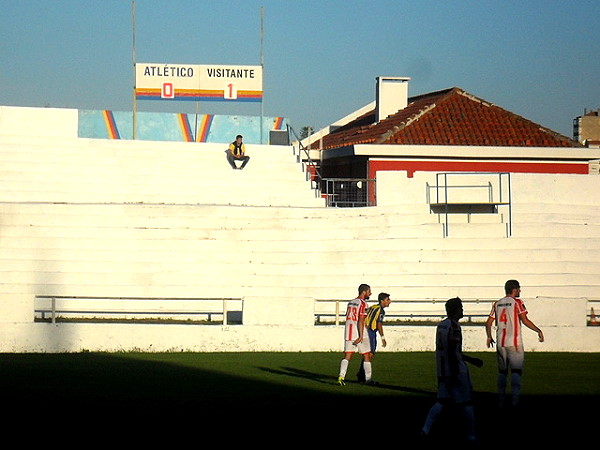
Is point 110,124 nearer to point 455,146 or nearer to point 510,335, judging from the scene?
point 455,146

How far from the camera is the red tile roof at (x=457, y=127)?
3599 centimetres

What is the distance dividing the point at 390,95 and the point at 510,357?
87.7ft

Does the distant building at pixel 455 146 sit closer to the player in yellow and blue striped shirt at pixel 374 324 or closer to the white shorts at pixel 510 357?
the player in yellow and blue striped shirt at pixel 374 324

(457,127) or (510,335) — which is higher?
(457,127)

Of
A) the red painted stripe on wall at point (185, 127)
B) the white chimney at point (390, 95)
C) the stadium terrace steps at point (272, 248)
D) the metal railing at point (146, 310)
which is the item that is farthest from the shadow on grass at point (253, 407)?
the white chimney at point (390, 95)

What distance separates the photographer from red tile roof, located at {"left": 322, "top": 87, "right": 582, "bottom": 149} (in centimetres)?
3599

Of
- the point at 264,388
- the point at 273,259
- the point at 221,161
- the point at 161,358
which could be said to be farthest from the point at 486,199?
the point at 264,388

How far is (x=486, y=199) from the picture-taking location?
30250 mm

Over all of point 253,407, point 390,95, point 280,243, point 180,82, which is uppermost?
point 390,95

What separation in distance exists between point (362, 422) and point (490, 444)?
204 cm

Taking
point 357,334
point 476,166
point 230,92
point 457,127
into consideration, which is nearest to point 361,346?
point 357,334

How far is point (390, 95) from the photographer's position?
40.8m

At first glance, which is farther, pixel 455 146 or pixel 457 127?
pixel 457 127

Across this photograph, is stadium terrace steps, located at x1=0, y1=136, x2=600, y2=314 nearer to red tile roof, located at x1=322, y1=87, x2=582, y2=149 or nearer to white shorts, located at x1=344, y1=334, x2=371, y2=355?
red tile roof, located at x1=322, y1=87, x2=582, y2=149
